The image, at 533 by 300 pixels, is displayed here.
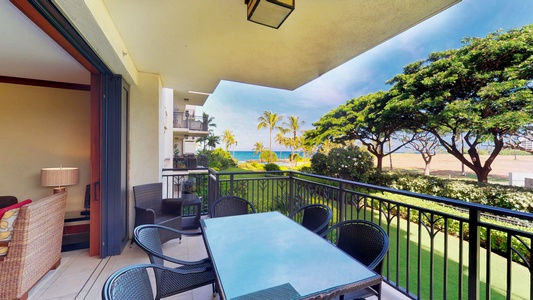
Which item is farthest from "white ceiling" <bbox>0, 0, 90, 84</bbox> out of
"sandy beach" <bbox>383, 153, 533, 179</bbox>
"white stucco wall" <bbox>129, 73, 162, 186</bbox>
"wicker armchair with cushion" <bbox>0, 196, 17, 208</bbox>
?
"sandy beach" <bbox>383, 153, 533, 179</bbox>

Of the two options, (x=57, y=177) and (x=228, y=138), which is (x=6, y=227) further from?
(x=228, y=138)

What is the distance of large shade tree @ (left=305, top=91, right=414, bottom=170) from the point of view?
11.4m

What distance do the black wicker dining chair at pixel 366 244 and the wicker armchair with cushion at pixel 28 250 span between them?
8.43 feet

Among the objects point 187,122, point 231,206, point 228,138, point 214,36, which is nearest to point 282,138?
point 228,138

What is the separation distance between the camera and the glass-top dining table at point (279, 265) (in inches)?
37.6

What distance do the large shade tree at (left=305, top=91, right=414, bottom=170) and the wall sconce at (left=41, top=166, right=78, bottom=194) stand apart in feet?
38.8

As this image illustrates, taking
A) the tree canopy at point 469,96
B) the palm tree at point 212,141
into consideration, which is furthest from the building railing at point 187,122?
the palm tree at point 212,141

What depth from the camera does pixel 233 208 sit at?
2426 millimetres

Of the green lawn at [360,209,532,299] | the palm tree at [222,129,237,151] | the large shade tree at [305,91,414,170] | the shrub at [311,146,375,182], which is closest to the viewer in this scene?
the green lawn at [360,209,532,299]

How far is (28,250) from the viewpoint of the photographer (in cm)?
179

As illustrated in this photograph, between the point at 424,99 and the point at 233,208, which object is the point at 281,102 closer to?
the point at 424,99

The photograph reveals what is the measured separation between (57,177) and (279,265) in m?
3.44

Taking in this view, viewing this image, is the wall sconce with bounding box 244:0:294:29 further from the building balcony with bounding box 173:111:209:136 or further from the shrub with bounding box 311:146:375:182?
the building balcony with bounding box 173:111:209:136

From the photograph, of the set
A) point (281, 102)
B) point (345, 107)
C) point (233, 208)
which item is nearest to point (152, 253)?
point (233, 208)
